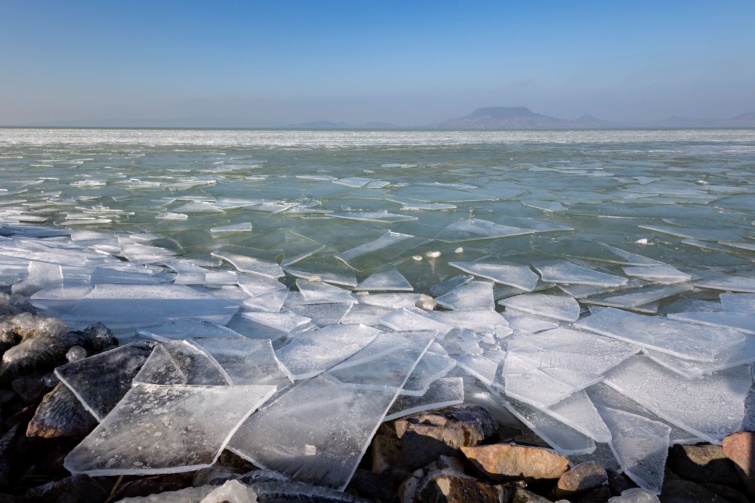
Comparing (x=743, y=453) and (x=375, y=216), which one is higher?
(x=375, y=216)

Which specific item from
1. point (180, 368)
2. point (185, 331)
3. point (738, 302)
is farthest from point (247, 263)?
point (738, 302)

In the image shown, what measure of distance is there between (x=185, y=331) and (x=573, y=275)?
1769 mm

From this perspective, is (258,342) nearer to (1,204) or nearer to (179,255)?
(179,255)

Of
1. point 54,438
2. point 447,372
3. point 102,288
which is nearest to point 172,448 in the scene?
point 54,438

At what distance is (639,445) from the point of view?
3.51ft

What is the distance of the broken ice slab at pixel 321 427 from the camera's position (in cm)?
95

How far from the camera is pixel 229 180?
5902 millimetres

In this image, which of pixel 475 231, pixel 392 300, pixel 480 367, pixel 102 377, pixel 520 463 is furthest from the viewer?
pixel 475 231

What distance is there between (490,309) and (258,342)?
94cm

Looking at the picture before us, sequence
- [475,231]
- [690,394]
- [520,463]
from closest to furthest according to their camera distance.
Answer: [520,463], [690,394], [475,231]

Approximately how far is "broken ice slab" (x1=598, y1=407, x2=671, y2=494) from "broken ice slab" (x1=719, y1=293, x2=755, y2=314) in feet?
3.35

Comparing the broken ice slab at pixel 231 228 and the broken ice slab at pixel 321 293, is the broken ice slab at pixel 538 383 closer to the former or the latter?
the broken ice slab at pixel 321 293

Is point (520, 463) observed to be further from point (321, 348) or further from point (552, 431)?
point (321, 348)

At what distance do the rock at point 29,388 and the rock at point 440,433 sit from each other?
0.90 metres
